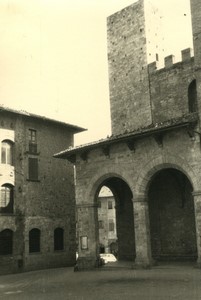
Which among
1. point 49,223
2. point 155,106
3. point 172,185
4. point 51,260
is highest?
point 155,106

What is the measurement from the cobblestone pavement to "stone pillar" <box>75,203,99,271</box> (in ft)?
3.54

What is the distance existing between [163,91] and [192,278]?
960 centimetres

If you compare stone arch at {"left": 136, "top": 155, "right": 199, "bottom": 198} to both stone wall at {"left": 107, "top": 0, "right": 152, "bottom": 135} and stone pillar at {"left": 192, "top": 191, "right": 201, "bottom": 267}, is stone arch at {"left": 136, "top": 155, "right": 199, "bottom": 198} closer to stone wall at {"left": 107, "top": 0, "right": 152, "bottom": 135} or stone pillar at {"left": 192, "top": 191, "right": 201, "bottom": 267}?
stone pillar at {"left": 192, "top": 191, "right": 201, "bottom": 267}

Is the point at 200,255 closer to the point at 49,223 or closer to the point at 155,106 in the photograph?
the point at 155,106

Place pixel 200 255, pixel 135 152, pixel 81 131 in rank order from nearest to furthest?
pixel 200 255 → pixel 135 152 → pixel 81 131

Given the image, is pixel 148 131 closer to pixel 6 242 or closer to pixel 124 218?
pixel 124 218

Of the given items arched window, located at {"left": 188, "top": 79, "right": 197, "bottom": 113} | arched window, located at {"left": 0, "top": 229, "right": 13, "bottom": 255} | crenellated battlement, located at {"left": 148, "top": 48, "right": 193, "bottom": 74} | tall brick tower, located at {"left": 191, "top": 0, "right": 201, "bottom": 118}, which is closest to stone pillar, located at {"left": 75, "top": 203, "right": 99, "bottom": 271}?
arched window, located at {"left": 0, "top": 229, "right": 13, "bottom": 255}

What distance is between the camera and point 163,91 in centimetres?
1978

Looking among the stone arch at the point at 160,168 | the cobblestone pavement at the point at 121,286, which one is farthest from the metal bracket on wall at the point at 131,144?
the cobblestone pavement at the point at 121,286

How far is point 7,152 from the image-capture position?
22.1 m

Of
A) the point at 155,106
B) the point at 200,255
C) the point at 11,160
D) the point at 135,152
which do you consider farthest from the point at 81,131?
the point at 200,255

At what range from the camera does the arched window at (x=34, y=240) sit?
22.1m

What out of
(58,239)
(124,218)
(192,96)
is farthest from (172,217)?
(58,239)

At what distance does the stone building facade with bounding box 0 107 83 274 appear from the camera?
70.4 ft
